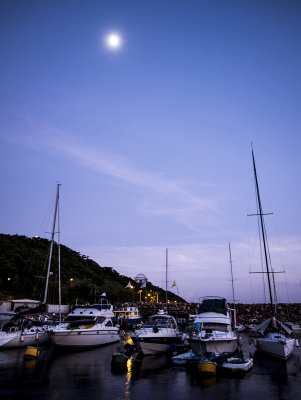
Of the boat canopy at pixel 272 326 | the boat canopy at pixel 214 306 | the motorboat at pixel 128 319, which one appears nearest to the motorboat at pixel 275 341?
the boat canopy at pixel 272 326

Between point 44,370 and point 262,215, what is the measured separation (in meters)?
24.2

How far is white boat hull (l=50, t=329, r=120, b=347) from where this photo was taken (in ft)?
77.4

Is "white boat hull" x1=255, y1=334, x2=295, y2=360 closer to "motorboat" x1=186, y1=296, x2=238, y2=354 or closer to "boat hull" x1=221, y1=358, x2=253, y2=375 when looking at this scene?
"motorboat" x1=186, y1=296, x2=238, y2=354

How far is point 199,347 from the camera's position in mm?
20297

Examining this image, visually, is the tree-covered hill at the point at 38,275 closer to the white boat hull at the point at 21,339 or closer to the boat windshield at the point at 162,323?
the white boat hull at the point at 21,339

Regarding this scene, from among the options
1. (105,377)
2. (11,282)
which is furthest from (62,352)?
(11,282)

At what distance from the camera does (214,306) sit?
28.3 metres

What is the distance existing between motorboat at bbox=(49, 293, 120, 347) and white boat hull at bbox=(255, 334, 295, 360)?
44.0ft

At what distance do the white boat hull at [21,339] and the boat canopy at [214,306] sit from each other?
15.0 meters

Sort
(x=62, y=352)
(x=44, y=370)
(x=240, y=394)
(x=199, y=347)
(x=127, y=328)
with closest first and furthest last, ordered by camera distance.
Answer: (x=240, y=394)
(x=44, y=370)
(x=199, y=347)
(x=62, y=352)
(x=127, y=328)

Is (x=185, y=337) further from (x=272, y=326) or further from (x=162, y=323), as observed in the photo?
(x=272, y=326)

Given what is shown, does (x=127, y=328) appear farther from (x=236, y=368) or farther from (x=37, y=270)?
(x=236, y=368)

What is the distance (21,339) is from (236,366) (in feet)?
58.1

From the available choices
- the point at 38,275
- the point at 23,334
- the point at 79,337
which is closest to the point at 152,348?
the point at 79,337
